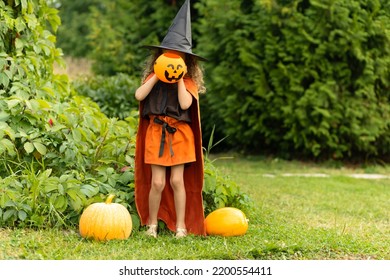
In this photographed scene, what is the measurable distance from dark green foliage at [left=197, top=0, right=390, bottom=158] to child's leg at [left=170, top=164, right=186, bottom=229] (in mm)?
4814

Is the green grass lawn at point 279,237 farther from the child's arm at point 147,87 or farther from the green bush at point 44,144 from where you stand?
the child's arm at point 147,87

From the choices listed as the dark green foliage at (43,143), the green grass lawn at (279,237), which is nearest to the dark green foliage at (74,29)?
the green grass lawn at (279,237)

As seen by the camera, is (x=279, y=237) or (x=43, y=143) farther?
(x=43, y=143)

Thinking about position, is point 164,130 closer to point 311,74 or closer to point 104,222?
point 104,222

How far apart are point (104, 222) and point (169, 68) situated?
116 centimetres

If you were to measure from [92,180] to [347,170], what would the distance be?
539 centimetres

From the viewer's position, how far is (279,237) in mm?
4859

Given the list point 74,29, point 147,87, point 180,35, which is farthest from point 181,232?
point 74,29

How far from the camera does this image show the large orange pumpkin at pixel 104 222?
14.9 ft

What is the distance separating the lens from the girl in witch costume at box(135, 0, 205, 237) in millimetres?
4816

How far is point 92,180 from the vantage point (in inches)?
200

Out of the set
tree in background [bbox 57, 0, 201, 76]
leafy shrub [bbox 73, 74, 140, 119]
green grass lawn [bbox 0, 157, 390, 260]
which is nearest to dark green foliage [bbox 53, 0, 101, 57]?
tree in background [bbox 57, 0, 201, 76]
